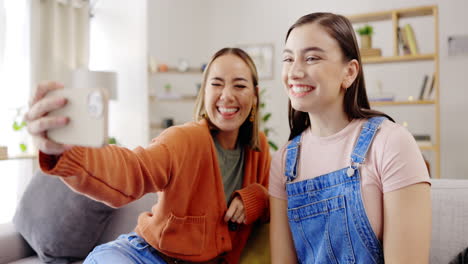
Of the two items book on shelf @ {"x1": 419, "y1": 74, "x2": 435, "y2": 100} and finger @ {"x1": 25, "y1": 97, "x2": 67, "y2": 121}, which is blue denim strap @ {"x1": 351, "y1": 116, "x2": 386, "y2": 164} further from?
book on shelf @ {"x1": 419, "y1": 74, "x2": 435, "y2": 100}

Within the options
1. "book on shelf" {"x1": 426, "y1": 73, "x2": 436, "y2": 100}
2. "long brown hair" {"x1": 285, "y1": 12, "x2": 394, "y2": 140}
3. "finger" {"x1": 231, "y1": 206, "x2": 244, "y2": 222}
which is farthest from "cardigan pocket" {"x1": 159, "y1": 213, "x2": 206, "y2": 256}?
"book on shelf" {"x1": 426, "y1": 73, "x2": 436, "y2": 100}

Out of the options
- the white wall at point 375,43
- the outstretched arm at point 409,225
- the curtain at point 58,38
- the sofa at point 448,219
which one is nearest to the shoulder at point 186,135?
the outstretched arm at point 409,225

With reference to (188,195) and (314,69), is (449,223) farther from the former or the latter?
(188,195)

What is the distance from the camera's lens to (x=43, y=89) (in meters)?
0.80

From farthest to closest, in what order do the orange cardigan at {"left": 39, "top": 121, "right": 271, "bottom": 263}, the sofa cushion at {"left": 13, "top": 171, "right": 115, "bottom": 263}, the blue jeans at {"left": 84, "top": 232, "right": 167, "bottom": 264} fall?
the sofa cushion at {"left": 13, "top": 171, "right": 115, "bottom": 263} < the blue jeans at {"left": 84, "top": 232, "right": 167, "bottom": 264} < the orange cardigan at {"left": 39, "top": 121, "right": 271, "bottom": 263}

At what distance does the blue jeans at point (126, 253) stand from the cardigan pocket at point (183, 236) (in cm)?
6

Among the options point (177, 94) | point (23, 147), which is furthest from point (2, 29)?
point (177, 94)

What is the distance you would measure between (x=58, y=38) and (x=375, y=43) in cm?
356

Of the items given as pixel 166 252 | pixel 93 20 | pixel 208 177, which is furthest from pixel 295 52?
pixel 93 20

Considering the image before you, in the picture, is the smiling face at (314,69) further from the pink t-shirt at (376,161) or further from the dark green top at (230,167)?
the dark green top at (230,167)

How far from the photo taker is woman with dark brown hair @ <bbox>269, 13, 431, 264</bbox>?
40.6 inches

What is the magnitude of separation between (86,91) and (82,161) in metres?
0.19

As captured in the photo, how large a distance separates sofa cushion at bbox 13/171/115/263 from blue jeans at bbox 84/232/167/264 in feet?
2.20

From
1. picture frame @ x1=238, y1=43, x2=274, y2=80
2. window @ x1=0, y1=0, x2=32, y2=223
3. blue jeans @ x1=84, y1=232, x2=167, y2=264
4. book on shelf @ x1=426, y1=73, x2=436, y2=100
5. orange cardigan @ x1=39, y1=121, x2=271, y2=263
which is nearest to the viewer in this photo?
orange cardigan @ x1=39, y1=121, x2=271, y2=263
